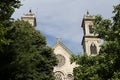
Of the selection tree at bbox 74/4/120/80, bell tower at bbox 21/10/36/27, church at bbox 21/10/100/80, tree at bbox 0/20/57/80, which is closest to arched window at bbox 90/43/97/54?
church at bbox 21/10/100/80

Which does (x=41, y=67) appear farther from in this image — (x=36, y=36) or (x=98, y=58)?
(x=98, y=58)

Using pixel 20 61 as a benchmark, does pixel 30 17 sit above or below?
above

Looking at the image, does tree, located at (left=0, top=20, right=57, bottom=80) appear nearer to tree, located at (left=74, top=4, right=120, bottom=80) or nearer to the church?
tree, located at (left=74, top=4, right=120, bottom=80)

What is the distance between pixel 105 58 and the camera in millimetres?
19031

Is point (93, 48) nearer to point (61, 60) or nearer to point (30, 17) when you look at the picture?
point (61, 60)

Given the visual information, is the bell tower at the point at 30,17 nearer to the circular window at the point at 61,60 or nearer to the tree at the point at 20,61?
the circular window at the point at 61,60

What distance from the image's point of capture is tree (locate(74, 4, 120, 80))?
18.5m

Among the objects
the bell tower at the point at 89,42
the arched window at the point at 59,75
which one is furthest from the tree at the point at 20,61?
the bell tower at the point at 89,42

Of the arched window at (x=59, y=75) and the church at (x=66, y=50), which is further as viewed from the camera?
the church at (x=66, y=50)

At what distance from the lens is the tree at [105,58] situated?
18.5 metres

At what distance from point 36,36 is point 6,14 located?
1362cm

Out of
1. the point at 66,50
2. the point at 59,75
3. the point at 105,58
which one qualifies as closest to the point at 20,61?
the point at 105,58

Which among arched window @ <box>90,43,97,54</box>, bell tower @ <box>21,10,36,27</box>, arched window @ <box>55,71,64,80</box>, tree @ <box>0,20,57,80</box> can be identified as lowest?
arched window @ <box>55,71,64,80</box>

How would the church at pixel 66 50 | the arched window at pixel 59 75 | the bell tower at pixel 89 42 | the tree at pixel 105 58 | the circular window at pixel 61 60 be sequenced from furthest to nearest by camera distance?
the bell tower at pixel 89 42, the circular window at pixel 61 60, the church at pixel 66 50, the arched window at pixel 59 75, the tree at pixel 105 58
